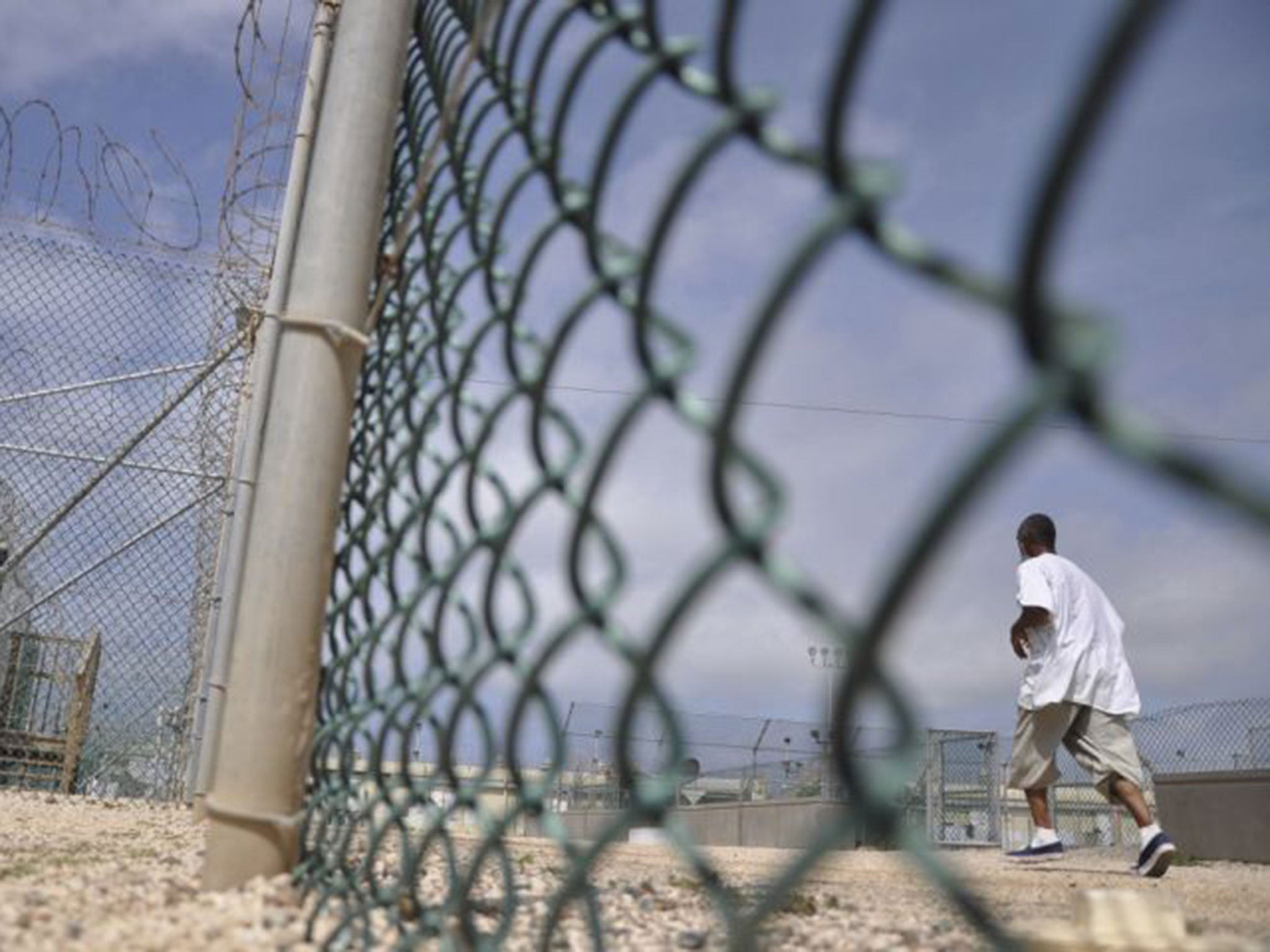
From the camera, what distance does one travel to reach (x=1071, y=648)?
5.53 meters

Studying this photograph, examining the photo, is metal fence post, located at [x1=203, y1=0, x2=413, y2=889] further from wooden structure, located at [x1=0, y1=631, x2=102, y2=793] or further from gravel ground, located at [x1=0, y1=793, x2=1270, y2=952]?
wooden structure, located at [x1=0, y1=631, x2=102, y2=793]

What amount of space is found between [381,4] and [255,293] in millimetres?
5047

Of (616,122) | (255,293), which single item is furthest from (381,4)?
(255,293)

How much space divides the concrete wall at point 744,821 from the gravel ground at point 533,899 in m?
7.86

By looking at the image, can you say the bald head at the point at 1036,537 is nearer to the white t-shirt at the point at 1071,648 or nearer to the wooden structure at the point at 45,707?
the white t-shirt at the point at 1071,648

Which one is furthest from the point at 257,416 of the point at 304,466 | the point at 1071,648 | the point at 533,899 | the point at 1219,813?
the point at 1219,813

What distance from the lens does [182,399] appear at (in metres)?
7.14

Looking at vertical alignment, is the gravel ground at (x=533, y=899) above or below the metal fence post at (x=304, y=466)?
below

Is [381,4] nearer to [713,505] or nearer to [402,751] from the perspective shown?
[402,751]

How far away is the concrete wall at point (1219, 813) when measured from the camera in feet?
29.7

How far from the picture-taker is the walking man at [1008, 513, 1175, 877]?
551 centimetres

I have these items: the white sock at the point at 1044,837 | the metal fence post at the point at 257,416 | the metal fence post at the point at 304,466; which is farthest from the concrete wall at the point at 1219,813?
the metal fence post at the point at 304,466

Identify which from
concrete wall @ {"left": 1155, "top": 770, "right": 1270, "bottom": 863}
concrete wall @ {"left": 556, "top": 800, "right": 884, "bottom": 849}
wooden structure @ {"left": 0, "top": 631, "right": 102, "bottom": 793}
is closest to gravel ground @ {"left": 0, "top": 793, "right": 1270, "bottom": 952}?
wooden structure @ {"left": 0, "top": 631, "right": 102, "bottom": 793}

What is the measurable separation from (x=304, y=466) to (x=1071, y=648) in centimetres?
416
